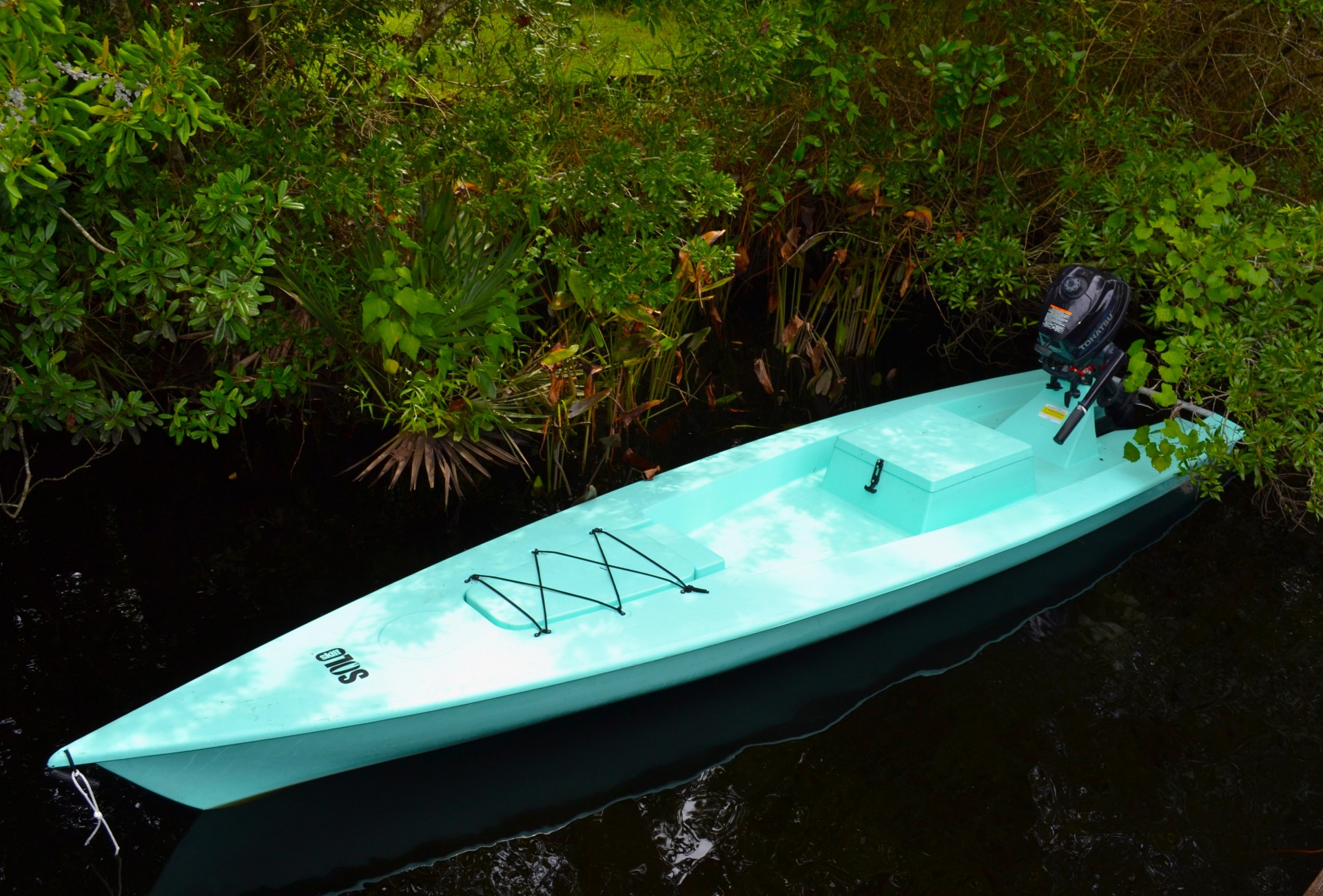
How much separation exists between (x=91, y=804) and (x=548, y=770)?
4.23ft

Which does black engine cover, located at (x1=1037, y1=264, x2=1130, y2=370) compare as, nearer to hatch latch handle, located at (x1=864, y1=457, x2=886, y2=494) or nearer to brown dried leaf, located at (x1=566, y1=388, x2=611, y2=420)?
hatch latch handle, located at (x1=864, y1=457, x2=886, y2=494)

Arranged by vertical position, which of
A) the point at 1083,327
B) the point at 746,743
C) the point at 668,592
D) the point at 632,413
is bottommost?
the point at 746,743

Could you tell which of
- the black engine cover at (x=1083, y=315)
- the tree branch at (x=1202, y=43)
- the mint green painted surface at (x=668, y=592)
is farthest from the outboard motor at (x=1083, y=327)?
the tree branch at (x=1202, y=43)

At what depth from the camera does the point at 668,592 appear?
11.6 feet

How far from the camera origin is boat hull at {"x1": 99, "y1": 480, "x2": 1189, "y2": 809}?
2859 mm

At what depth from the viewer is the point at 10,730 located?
3.29m

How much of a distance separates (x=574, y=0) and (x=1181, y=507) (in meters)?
3.72

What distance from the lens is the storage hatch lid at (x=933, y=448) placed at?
13.2ft

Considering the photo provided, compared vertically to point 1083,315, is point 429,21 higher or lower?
higher

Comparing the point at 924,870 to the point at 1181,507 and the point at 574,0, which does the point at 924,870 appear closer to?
the point at 1181,507

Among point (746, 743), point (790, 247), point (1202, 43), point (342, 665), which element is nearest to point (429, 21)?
point (790, 247)

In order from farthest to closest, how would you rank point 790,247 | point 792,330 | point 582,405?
point 790,247, point 792,330, point 582,405

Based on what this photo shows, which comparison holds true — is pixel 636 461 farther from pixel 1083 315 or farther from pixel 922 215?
pixel 1083 315

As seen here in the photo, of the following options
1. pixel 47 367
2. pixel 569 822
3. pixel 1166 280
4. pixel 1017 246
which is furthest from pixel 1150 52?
pixel 47 367
